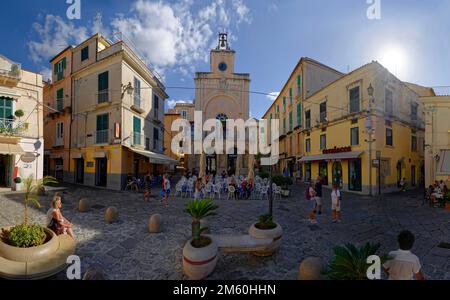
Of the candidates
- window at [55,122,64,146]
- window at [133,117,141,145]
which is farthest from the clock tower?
window at [55,122,64,146]

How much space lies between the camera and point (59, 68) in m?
20.2

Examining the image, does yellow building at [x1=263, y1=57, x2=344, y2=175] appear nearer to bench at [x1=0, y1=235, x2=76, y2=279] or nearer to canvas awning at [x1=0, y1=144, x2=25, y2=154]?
canvas awning at [x1=0, y1=144, x2=25, y2=154]

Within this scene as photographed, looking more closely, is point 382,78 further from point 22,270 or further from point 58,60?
point 58,60

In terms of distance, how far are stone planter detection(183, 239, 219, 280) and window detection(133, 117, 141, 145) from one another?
14.8 m

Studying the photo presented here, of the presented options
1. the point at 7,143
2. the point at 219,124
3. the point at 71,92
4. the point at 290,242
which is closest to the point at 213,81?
the point at 219,124

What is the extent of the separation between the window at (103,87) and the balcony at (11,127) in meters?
5.00

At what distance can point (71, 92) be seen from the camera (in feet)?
61.6

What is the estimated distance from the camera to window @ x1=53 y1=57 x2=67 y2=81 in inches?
777

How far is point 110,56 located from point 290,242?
17.5 meters

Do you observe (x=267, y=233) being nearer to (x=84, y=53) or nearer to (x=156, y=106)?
(x=156, y=106)

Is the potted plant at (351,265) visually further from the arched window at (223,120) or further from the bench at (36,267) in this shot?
the arched window at (223,120)

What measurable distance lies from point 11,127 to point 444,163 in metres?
27.8

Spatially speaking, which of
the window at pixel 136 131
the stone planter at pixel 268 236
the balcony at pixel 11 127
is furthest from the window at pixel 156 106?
the stone planter at pixel 268 236

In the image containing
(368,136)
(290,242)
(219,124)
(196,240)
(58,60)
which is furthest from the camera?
(219,124)
